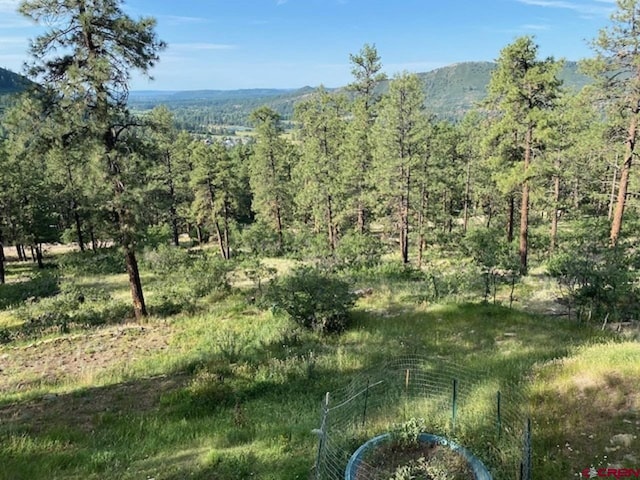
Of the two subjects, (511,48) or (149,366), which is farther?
(511,48)

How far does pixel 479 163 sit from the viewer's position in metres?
39.8

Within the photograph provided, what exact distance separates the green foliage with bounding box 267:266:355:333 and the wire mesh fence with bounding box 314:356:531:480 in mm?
3724

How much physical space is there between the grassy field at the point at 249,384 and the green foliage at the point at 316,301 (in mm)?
522

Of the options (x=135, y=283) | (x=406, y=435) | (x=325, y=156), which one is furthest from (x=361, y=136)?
(x=406, y=435)

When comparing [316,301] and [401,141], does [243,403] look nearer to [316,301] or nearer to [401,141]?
[316,301]

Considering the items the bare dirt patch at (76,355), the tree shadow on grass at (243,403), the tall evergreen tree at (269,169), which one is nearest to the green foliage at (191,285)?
the bare dirt patch at (76,355)

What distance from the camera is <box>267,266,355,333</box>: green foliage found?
12898 millimetres

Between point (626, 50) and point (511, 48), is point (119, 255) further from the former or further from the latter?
point (626, 50)

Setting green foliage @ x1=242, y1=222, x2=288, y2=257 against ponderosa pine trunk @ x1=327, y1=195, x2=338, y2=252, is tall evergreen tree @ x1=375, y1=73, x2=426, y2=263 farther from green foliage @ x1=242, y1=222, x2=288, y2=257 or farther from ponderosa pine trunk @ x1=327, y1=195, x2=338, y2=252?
green foliage @ x1=242, y1=222, x2=288, y2=257

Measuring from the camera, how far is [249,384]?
30.5 ft

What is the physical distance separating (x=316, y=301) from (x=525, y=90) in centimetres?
1383

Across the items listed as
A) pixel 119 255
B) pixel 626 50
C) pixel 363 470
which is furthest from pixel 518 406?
pixel 119 255

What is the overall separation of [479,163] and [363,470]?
38694 mm

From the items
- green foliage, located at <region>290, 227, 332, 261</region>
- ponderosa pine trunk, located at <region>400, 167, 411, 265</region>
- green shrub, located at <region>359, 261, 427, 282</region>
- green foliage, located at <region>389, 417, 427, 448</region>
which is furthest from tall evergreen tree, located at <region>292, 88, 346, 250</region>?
green foliage, located at <region>389, 417, 427, 448</region>
